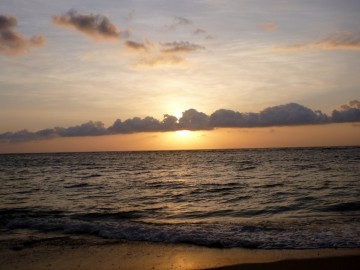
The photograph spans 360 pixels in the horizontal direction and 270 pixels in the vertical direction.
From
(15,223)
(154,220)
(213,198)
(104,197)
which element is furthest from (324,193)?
(15,223)

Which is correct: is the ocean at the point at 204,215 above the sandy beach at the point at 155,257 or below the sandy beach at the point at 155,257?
below

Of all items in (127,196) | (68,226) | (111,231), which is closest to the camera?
(111,231)

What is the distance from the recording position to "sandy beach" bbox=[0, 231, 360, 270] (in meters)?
10.4

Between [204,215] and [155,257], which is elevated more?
[155,257]

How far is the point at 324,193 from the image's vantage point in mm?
25469

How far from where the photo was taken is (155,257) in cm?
1141

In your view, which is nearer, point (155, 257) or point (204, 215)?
point (155, 257)

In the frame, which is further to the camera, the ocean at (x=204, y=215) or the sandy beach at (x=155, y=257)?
the ocean at (x=204, y=215)

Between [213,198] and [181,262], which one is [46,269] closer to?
[181,262]

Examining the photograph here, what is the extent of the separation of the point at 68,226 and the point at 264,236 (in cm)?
852

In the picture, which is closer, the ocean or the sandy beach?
the sandy beach

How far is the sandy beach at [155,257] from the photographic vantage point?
10367 millimetres

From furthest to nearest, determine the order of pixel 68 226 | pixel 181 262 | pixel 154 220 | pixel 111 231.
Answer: pixel 154 220 < pixel 68 226 < pixel 111 231 < pixel 181 262

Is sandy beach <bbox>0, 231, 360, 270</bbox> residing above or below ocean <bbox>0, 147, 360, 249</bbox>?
above
